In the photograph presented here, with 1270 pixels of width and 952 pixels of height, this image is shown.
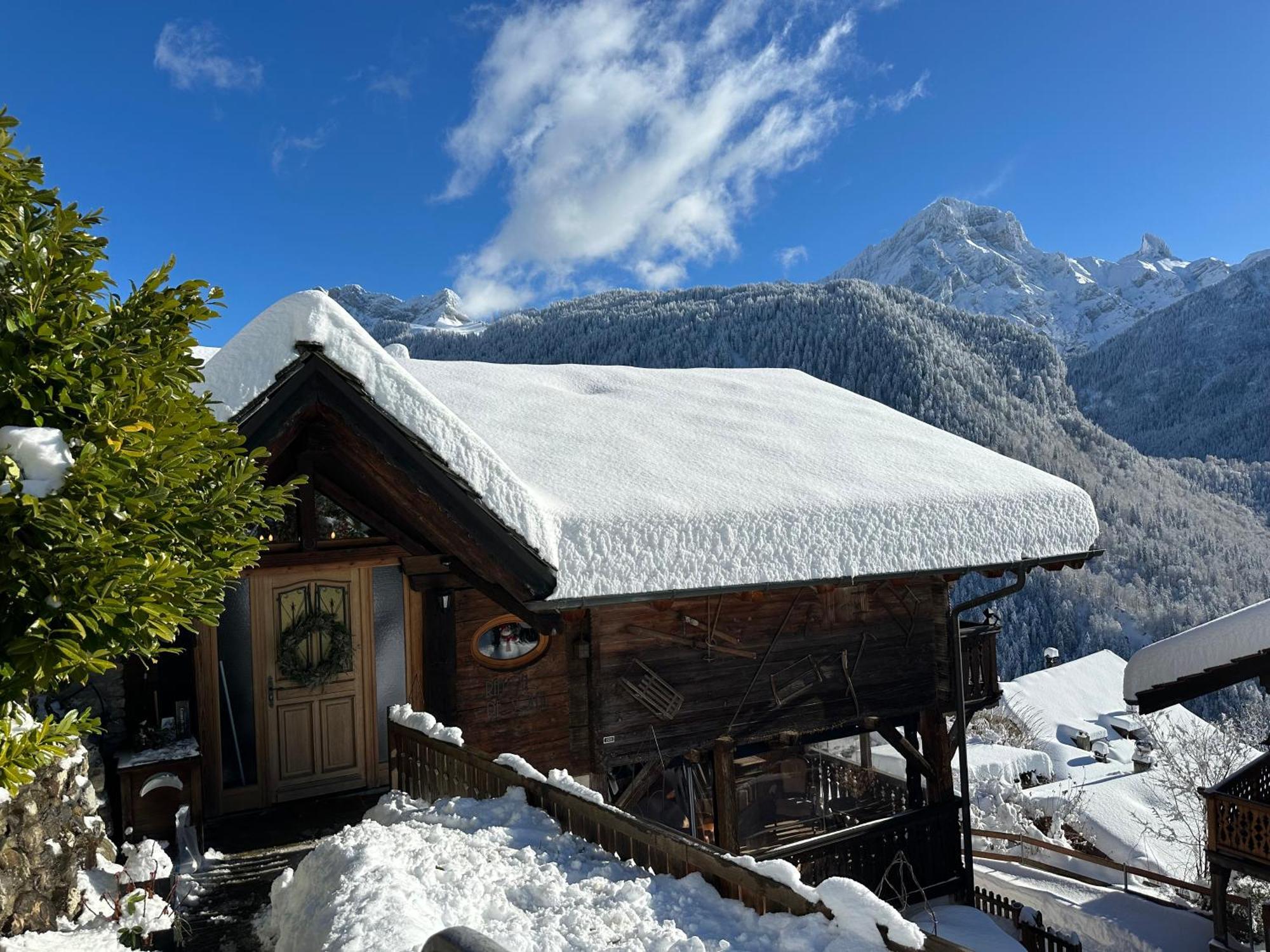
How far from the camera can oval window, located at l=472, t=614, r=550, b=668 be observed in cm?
824

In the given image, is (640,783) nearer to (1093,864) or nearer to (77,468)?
(77,468)

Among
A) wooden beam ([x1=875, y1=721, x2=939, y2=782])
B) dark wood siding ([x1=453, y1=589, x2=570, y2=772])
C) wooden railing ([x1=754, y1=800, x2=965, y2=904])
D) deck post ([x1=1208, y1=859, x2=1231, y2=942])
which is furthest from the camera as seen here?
deck post ([x1=1208, y1=859, x2=1231, y2=942])

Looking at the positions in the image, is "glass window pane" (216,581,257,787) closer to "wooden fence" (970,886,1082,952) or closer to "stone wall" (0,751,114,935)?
"stone wall" (0,751,114,935)

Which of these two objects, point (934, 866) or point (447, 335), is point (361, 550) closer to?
point (934, 866)

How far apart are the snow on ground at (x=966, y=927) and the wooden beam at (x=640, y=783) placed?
12.5 feet

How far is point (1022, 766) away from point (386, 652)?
86.7 feet

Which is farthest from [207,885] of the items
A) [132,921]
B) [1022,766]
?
[1022,766]

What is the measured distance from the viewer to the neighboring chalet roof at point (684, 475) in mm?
6109

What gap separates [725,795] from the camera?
9211 mm

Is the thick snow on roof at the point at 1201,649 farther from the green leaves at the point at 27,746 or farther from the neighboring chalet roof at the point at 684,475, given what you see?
the green leaves at the point at 27,746

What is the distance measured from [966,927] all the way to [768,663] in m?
4.45

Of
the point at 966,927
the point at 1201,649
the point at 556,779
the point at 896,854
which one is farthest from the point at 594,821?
the point at 1201,649

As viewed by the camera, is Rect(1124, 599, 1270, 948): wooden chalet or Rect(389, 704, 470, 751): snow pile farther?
Rect(1124, 599, 1270, 948): wooden chalet

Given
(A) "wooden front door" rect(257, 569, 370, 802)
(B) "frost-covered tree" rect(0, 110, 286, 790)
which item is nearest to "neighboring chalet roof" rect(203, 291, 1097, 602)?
(A) "wooden front door" rect(257, 569, 370, 802)
